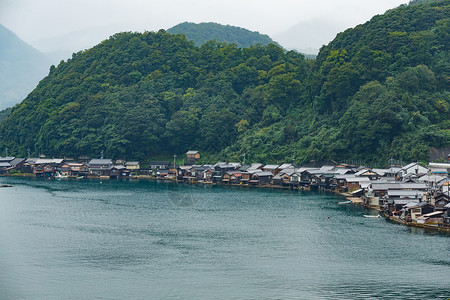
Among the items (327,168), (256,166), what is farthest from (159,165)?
(327,168)

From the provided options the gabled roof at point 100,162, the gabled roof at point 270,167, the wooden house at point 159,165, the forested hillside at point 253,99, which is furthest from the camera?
the gabled roof at point 100,162

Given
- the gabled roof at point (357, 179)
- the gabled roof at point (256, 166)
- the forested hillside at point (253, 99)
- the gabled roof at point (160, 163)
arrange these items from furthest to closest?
the gabled roof at point (160, 163)
the gabled roof at point (256, 166)
the forested hillside at point (253, 99)
the gabled roof at point (357, 179)

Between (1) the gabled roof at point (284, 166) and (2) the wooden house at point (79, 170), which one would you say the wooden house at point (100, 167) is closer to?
(2) the wooden house at point (79, 170)

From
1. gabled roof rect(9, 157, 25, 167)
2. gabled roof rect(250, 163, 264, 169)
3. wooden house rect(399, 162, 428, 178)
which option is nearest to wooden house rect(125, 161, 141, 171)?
gabled roof rect(9, 157, 25, 167)

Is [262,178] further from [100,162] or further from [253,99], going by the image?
[100,162]

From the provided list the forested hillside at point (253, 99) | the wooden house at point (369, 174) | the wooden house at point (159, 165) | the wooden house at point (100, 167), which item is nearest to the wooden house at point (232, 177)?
the forested hillside at point (253, 99)

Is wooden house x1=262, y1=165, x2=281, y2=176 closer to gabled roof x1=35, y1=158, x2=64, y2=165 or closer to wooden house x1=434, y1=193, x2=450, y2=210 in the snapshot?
wooden house x1=434, y1=193, x2=450, y2=210

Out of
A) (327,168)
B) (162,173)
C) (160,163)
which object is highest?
(160,163)
